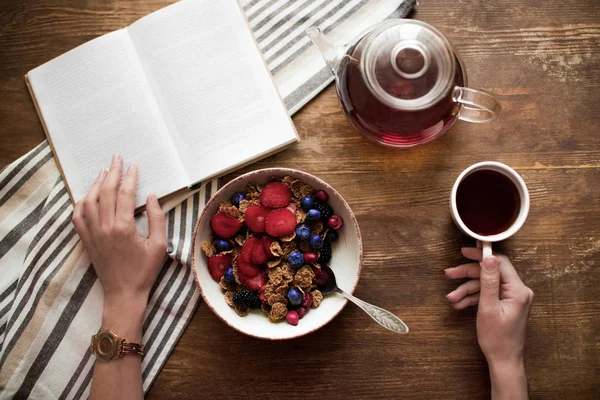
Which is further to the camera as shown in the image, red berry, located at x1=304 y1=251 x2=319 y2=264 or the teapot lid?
red berry, located at x1=304 y1=251 x2=319 y2=264

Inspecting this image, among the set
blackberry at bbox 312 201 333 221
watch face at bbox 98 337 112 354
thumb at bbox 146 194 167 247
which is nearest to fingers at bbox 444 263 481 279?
blackberry at bbox 312 201 333 221

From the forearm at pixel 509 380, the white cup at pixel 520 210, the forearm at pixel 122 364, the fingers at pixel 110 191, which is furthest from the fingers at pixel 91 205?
the forearm at pixel 509 380

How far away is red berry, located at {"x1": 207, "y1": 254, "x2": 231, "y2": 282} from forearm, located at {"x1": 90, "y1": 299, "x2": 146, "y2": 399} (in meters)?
0.18

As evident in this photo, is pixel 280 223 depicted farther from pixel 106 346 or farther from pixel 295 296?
pixel 106 346

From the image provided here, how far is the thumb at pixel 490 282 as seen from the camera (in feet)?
2.97

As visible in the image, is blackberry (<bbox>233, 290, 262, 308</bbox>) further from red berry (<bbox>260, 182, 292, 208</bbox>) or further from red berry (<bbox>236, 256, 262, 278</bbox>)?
red berry (<bbox>260, 182, 292, 208</bbox>)

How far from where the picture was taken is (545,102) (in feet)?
3.42

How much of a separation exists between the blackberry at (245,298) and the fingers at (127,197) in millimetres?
287

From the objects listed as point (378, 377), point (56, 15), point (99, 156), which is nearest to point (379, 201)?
point (378, 377)

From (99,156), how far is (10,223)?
244 millimetres

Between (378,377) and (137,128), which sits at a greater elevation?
(137,128)

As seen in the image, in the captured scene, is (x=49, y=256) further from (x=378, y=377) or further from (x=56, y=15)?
(x=378, y=377)

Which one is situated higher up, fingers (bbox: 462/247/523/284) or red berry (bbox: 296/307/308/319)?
red berry (bbox: 296/307/308/319)

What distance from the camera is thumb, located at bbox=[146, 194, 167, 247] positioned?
982 millimetres
